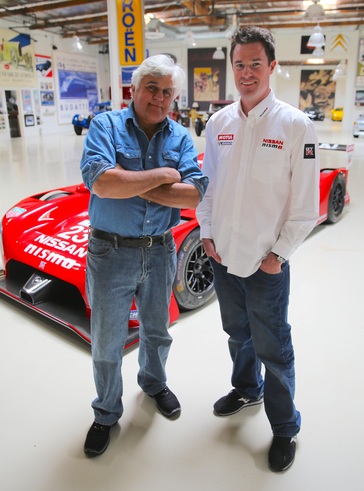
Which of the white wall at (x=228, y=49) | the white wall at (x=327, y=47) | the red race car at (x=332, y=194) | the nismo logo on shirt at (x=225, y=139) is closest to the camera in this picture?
the nismo logo on shirt at (x=225, y=139)

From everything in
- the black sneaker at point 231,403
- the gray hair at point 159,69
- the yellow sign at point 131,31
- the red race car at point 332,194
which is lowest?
the black sneaker at point 231,403

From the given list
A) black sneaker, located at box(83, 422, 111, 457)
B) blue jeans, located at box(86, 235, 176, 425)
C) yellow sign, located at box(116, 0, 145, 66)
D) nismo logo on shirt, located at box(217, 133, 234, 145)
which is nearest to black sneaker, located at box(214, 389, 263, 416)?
blue jeans, located at box(86, 235, 176, 425)

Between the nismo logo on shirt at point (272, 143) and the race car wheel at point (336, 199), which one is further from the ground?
the nismo logo on shirt at point (272, 143)

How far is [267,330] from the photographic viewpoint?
1.69 meters

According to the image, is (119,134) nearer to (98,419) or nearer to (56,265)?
(98,419)

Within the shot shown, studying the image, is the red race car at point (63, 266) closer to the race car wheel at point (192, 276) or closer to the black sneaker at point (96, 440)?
the race car wheel at point (192, 276)

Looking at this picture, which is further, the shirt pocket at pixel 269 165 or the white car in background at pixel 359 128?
the white car in background at pixel 359 128

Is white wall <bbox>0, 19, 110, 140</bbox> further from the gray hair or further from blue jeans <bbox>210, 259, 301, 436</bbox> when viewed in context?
blue jeans <bbox>210, 259, 301, 436</bbox>

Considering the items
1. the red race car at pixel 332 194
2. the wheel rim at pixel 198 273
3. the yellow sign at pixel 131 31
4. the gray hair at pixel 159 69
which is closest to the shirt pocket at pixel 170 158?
the gray hair at pixel 159 69

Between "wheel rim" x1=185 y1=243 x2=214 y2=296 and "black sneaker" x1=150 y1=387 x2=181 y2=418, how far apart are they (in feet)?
3.09

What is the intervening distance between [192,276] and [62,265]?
886 millimetres

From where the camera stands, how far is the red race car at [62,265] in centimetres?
272

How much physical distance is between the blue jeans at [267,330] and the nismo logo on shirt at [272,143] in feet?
1.55

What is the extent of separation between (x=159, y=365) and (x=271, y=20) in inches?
716
